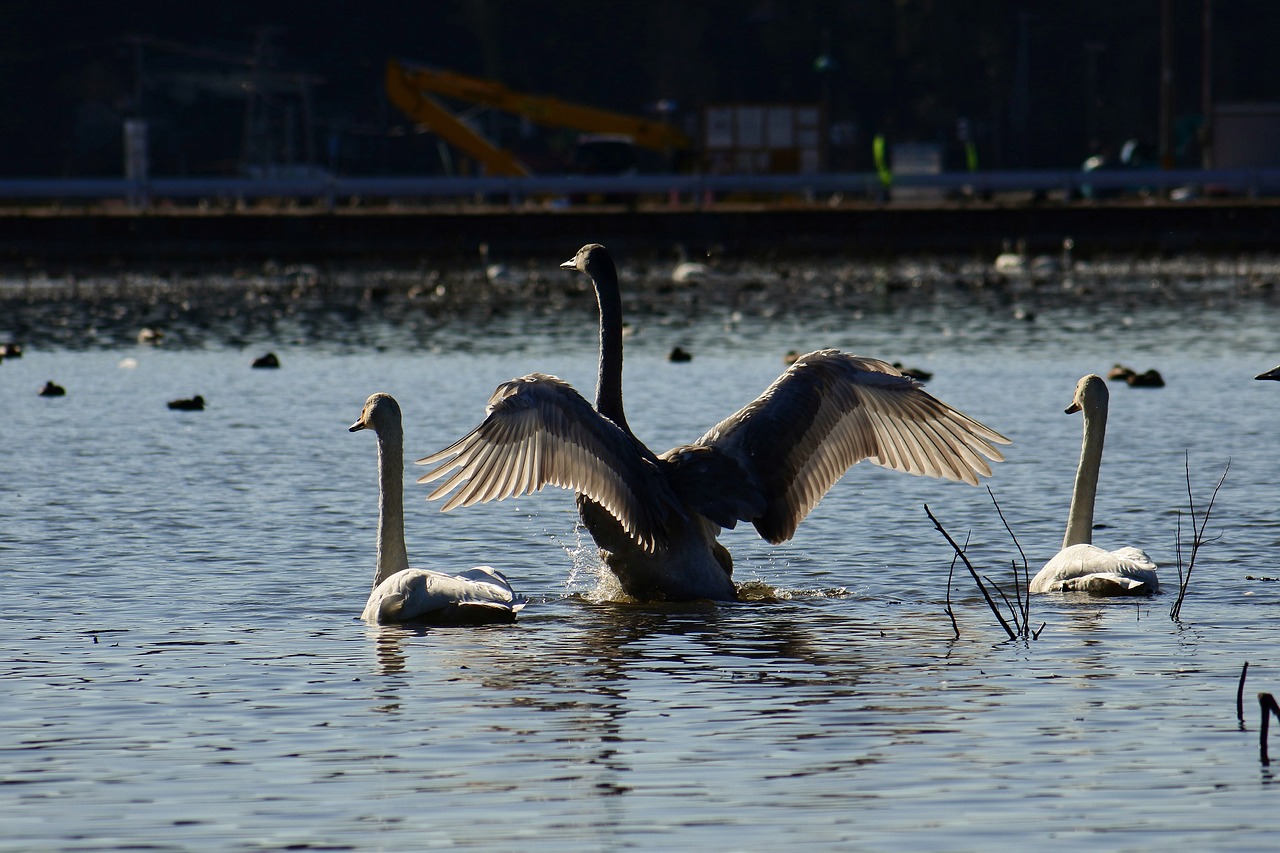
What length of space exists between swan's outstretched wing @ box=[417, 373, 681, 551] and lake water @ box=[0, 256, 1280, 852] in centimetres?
58

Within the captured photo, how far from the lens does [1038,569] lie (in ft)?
37.7

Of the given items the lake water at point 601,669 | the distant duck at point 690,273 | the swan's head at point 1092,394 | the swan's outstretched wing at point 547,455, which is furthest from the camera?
the distant duck at point 690,273

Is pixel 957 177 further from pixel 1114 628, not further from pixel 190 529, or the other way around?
pixel 1114 628

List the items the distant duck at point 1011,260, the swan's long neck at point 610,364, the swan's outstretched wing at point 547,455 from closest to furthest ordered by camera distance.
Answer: the swan's outstretched wing at point 547,455
the swan's long neck at point 610,364
the distant duck at point 1011,260

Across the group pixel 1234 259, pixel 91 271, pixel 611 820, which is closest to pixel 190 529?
pixel 611 820

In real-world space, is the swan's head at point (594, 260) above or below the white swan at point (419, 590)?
above


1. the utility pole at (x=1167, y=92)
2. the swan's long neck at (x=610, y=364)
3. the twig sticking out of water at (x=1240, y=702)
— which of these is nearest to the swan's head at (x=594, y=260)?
the swan's long neck at (x=610, y=364)

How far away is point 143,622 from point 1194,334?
18.7 meters

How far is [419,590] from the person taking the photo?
9.75m

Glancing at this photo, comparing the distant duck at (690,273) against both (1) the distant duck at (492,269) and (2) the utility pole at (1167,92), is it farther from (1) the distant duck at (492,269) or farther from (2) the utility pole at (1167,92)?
(2) the utility pole at (1167,92)

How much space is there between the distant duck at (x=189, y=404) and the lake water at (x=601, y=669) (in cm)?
65

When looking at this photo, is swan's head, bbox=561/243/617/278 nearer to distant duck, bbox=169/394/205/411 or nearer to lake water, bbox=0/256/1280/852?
lake water, bbox=0/256/1280/852

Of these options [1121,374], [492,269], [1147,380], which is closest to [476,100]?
[492,269]

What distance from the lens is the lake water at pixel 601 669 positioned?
21.3 ft
